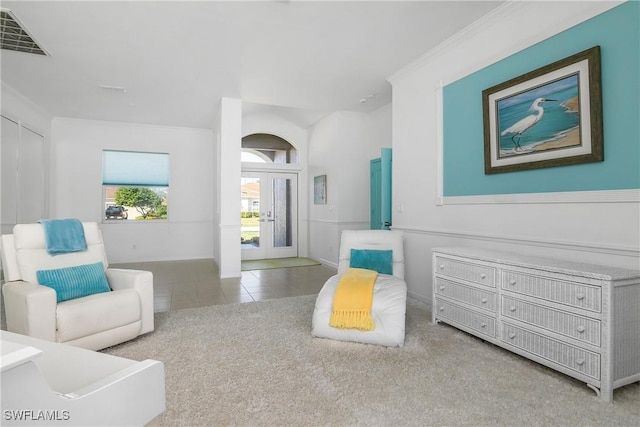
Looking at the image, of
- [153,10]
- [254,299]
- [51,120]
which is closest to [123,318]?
[254,299]

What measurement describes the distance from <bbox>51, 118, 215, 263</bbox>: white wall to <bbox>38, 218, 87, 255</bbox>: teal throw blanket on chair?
430cm

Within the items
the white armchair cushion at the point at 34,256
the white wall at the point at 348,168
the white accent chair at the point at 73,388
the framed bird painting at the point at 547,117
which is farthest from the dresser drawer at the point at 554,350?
the white wall at the point at 348,168

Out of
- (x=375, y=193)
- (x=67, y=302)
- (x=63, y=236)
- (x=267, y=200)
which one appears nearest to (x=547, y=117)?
(x=375, y=193)

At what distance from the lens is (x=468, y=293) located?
280 cm

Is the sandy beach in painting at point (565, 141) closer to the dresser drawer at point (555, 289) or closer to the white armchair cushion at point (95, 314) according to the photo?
the dresser drawer at point (555, 289)

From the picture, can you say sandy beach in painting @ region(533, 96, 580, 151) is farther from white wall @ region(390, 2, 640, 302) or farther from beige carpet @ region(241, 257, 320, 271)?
beige carpet @ region(241, 257, 320, 271)

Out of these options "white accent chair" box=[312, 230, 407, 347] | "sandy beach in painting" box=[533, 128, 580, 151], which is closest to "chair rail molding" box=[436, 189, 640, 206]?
"sandy beach in painting" box=[533, 128, 580, 151]

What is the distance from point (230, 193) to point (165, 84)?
1824mm

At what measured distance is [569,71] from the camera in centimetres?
245

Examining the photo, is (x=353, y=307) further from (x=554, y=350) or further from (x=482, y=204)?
(x=482, y=204)

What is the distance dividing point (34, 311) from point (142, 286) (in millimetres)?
749

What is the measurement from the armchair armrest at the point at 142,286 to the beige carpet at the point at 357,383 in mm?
140

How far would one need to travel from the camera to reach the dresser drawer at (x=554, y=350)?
197 centimetres

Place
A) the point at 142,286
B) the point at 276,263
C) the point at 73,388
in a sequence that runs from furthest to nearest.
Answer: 1. the point at 276,263
2. the point at 142,286
3. the point at 73,388
